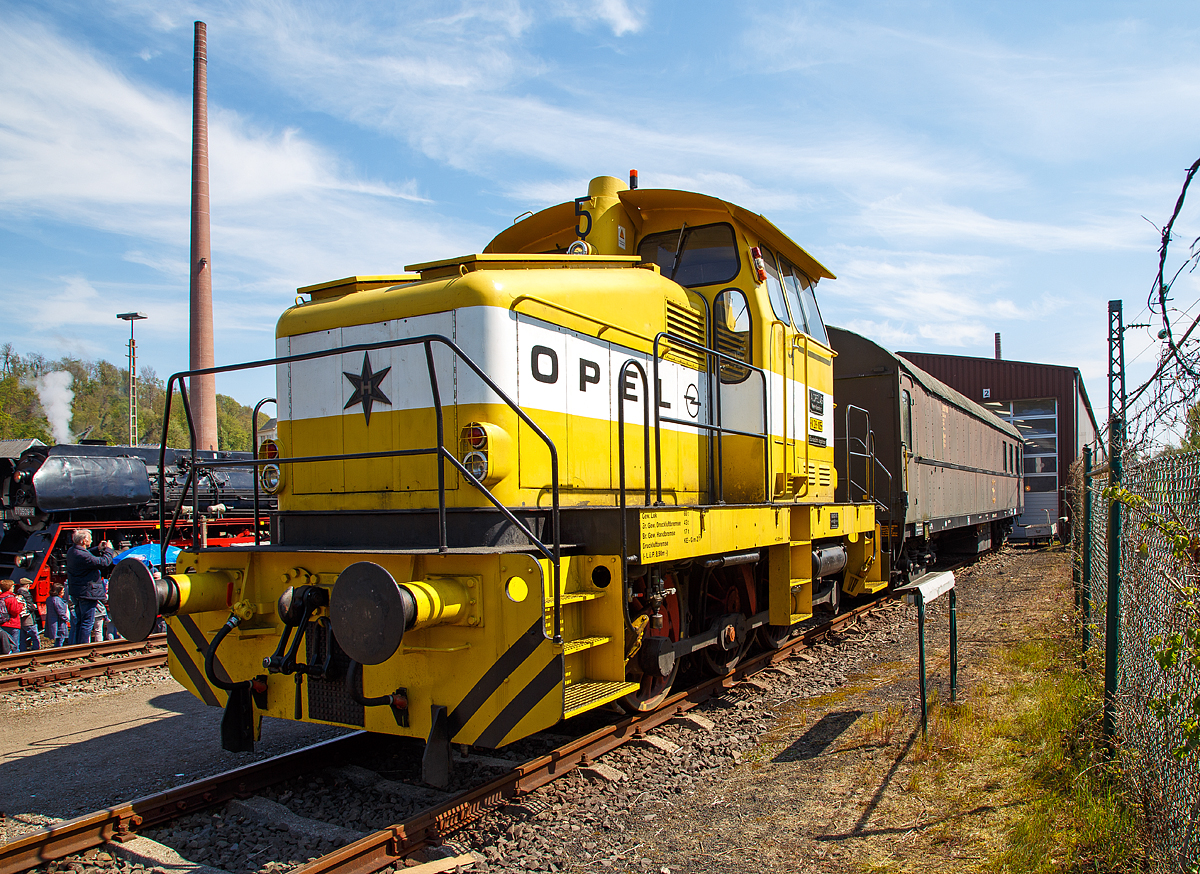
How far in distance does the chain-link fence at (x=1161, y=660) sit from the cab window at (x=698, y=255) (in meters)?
3.10

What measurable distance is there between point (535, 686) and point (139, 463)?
42.1ft

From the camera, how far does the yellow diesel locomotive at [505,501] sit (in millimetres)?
3828

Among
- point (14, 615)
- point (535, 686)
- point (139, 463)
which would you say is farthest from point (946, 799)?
point (139, 463)

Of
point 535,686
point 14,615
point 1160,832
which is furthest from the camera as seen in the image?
point 14,615

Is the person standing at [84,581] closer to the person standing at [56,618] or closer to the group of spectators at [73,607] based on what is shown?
the group of spectators at [73,607]

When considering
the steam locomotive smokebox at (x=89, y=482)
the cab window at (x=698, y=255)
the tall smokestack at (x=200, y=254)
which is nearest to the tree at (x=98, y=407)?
the tall smokestack at (x=200, y=254)

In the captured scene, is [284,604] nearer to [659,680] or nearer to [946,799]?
Result: [659,680]

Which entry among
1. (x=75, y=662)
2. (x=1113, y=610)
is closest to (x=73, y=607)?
(x=75, y=662)

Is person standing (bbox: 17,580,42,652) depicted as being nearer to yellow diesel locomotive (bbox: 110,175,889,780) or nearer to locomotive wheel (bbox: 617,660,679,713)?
yellow diesel locomotive (bbox: 110,175,889,780)

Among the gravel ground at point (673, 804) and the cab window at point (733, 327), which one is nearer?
the gravel ground at point (673, 804)

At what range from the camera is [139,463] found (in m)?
14.1

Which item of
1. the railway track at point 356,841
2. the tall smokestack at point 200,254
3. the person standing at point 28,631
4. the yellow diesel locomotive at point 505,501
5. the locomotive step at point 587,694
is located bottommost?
the person standing at point 28,631

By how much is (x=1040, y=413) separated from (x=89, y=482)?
84.5 feet

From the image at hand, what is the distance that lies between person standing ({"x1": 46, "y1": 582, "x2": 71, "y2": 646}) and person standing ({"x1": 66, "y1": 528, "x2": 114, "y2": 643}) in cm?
29
